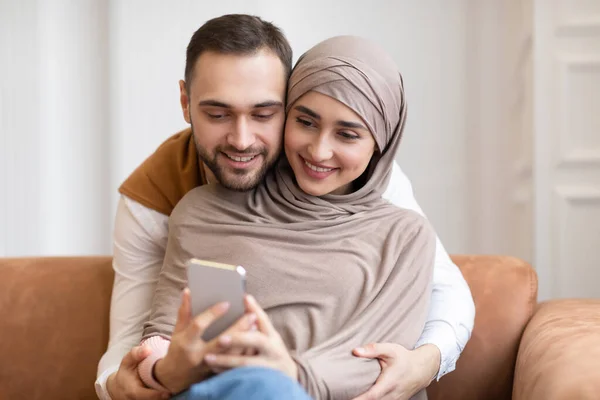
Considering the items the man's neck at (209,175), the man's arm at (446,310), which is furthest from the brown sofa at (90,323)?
the man's neck at (209,175)

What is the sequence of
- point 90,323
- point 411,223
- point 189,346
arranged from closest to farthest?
point 189,346 < point 411,223 < point 90,323

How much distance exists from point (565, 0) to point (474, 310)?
4.68 ft

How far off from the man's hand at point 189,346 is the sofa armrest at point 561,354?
54 centimetres

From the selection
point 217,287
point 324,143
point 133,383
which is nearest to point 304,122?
point 324,143

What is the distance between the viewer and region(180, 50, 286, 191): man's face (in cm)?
165

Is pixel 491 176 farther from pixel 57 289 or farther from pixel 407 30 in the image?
pixel 57 289

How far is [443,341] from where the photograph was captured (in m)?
1.68

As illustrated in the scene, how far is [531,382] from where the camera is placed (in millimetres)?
1481

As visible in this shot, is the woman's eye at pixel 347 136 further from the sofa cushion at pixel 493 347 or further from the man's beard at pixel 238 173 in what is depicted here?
the sofa cushion at pixel 493 347

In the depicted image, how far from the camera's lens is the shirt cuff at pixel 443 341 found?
5.46ft

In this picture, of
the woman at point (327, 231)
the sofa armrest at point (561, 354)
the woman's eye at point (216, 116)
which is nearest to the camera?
the sofa armrest at point (561, 354)

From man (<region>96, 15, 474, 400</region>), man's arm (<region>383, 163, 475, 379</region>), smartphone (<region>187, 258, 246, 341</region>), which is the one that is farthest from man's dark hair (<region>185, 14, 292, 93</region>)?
smartphone (<region>187, 258, 246, 341</region>)

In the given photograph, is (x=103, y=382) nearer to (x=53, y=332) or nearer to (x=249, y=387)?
(x=53, y=332)

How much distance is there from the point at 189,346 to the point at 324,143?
1.75 feet
